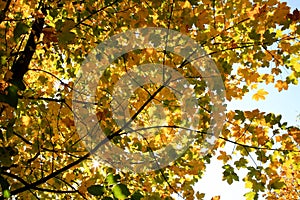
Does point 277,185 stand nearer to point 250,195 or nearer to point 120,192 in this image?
point 250,195

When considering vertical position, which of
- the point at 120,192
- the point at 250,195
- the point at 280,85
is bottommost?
the point at 120,192

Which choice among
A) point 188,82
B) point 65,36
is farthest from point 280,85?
point 65,36

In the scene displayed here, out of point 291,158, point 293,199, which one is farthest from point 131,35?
point 293,199

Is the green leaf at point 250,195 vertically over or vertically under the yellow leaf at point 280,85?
under

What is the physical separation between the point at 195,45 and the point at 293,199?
9.70 meters

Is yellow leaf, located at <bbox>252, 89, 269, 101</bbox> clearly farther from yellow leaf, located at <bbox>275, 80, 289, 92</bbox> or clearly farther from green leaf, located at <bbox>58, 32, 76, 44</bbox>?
green leaf, located at <bbox>58, 32, 76, 44</bbox>

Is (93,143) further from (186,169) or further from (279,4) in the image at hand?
(279,4)

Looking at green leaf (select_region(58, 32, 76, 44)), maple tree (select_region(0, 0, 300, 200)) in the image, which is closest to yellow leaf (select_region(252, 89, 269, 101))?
maple tree (select_region(0, 0, 300, 200))

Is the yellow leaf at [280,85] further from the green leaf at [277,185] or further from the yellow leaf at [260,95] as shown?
the green leaf at [277,185]

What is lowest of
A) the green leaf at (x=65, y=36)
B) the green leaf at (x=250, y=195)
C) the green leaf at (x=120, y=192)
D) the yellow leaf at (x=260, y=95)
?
the green leaf at (x=120, y=192)

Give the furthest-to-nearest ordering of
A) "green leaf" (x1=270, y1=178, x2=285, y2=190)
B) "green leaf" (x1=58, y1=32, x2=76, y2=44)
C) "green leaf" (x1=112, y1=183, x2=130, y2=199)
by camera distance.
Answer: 1. "green leaf" (x1=270, y1=178, x2=285, y2=190)
2. "green leaf" (x1=58, y1=32, x2=76, y2=44)
3. "green leaf" (x1=112, y1=183, x2=130, y2=199)

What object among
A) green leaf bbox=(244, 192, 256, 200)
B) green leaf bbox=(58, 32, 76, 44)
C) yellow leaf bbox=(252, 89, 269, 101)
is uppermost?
yellow leaf bbox=(252, 89, 269, 101)

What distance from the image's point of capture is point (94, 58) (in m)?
3.96

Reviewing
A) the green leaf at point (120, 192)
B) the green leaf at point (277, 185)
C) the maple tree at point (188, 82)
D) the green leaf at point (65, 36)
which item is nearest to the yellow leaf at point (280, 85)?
the maple tree at point (188, 82)
